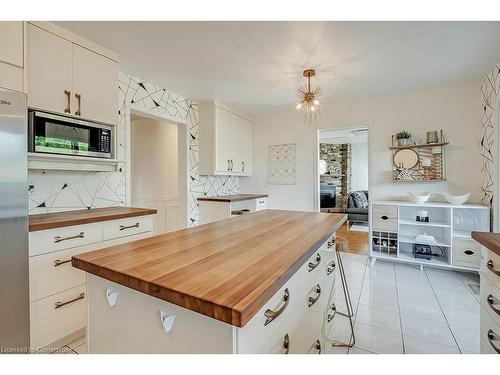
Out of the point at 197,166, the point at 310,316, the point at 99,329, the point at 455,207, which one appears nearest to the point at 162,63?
the point at 197,166

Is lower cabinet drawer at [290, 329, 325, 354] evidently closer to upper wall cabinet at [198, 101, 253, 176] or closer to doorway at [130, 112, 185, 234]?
upper wall cabinet at [198, 101, 253, 176]

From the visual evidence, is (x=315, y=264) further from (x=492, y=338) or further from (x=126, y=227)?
(x=126, y=227)

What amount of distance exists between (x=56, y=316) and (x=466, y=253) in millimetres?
4038

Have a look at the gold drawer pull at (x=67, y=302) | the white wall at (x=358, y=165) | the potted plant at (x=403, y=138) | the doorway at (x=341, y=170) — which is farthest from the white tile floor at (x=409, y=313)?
the white wall at (x=358, y=165)

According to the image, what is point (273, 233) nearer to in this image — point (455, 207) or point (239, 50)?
point (239, 50)

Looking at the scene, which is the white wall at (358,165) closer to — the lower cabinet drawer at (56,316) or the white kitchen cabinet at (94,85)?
the white kitchen cabinet at (94,85)

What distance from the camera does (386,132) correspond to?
3.57 meters

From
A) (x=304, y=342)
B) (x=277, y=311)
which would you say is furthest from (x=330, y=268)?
(x=277, y=311)

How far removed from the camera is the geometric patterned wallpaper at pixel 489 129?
2.65m

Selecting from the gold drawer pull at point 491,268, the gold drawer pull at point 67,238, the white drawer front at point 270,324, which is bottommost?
the white drawer front at point 270,324

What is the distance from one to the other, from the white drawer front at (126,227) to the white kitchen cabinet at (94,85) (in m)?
0.89

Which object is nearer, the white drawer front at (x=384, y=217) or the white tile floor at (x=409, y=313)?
the white tile floor at (x=409, y=313)

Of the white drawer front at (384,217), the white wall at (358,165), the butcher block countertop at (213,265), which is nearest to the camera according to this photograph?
the butcher block countertop at (213,265)
